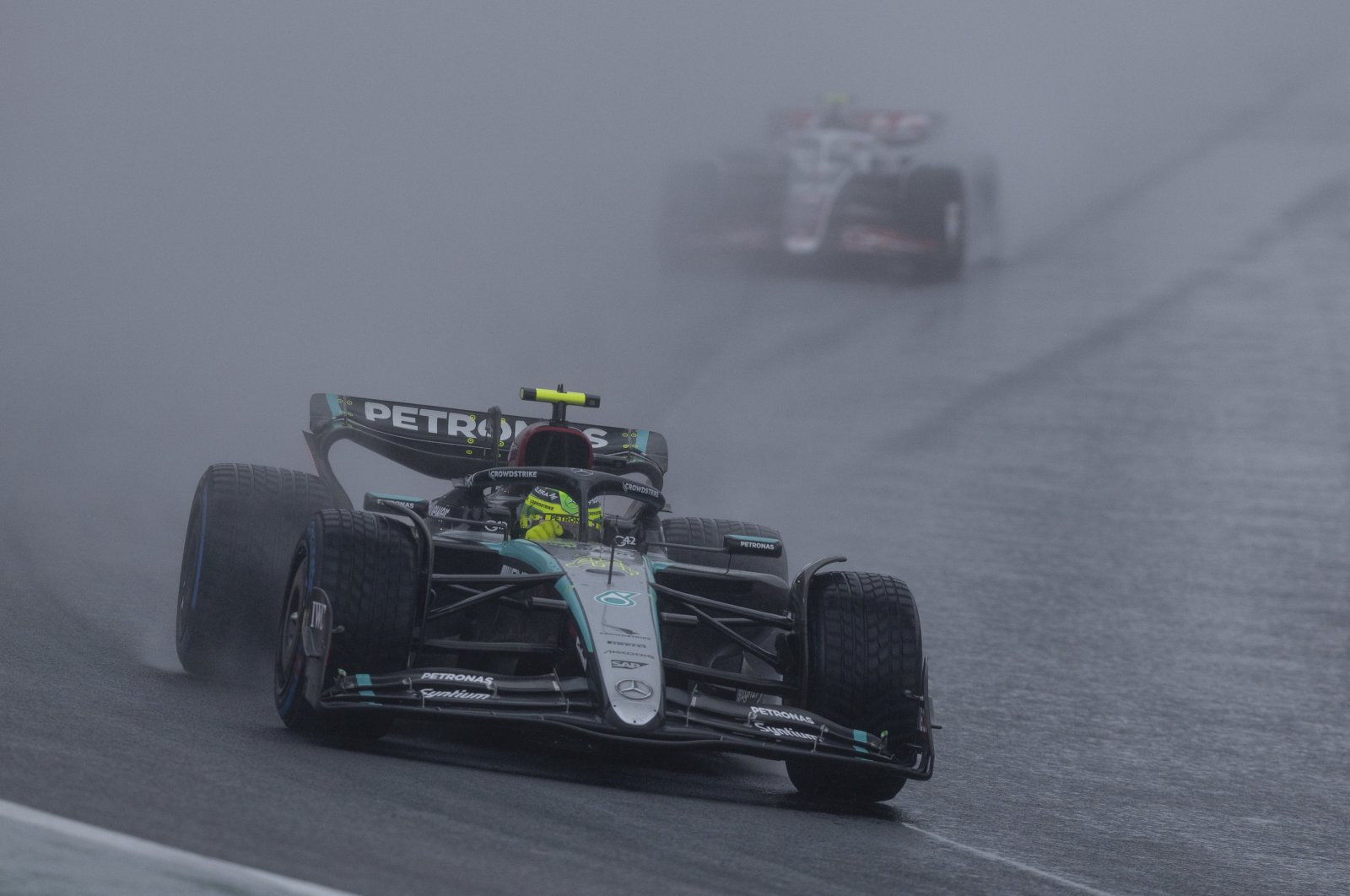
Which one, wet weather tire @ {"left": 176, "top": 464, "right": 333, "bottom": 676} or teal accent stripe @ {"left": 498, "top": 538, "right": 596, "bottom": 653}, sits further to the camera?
wet weather tire @ {"left": 176, "top": 464, "right": 333, "bottom": 676}

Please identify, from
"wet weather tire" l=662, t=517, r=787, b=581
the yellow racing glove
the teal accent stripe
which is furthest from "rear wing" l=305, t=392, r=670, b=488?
the teal accent stripe

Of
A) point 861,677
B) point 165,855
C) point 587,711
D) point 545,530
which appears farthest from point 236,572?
point 165,855

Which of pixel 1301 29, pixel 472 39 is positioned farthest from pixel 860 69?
pixel 1301 29

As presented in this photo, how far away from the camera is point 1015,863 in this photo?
259 inches

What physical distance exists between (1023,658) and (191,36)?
71.8 feet

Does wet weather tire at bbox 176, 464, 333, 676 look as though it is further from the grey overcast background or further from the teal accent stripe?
the teal accent stripe

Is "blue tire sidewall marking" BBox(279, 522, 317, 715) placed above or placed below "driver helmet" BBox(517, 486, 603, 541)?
below

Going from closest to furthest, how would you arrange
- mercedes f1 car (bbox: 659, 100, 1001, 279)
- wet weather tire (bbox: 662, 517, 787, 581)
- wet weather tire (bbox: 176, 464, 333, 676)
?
wet weather tire (bbox: 176, 464, 333, 676)
wet weather tire (bbox: 662, 517, 787, 581)
mercedes f1 car (bbox: 659, 100, 1001, 279)

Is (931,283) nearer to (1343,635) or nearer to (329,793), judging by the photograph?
(1343,635)

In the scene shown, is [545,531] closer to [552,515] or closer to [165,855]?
Result: [552,515]

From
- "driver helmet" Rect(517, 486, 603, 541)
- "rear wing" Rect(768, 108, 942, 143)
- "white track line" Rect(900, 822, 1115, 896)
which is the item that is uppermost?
"rear wing" Rect(768, 108, 942, 143)

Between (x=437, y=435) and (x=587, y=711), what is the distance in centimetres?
348

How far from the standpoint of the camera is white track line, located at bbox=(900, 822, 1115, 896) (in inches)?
247

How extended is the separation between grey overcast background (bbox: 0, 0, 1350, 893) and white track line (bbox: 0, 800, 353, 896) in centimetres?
9
